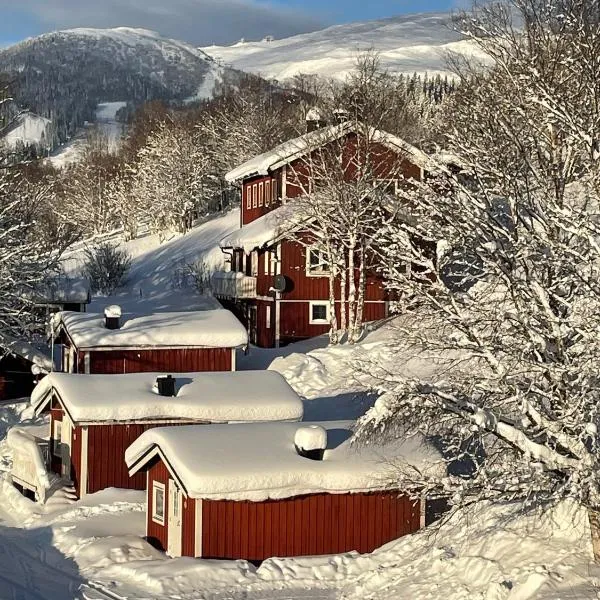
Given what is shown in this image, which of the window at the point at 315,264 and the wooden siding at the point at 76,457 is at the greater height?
the window at the point at 315,264

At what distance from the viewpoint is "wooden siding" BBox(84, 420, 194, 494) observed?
75.1 ft

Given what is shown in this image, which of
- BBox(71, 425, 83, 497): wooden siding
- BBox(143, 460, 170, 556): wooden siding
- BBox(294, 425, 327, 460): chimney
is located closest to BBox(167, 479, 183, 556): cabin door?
BBox(143, 460, 170, 556): wooden siding

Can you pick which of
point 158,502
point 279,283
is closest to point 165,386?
point 158,502

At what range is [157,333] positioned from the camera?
98.4ft

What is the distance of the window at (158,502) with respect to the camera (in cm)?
1898

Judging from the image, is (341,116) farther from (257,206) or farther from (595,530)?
(595,530)

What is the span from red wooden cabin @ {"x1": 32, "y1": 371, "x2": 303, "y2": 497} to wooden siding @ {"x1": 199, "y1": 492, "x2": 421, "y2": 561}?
503cm

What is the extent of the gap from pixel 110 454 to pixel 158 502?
421 cm

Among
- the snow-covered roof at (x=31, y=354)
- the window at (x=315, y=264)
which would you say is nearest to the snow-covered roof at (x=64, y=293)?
the snow-covered roof at (x=31, y=354)

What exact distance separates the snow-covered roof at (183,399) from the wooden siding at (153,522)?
10.1ft

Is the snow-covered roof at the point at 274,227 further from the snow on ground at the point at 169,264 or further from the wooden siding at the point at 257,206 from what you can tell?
the snow on ground at the point at 169,264

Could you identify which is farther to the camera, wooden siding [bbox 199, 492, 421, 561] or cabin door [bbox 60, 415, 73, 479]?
cabin door [bbox 60, 415, 73, 479]

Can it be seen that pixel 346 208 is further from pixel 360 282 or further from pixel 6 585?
pixel 6 585

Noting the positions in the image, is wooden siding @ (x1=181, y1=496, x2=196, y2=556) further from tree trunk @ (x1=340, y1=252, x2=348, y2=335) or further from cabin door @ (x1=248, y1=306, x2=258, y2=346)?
cabin door @ (x1=248, y1=306, x2=258, y2=346)
